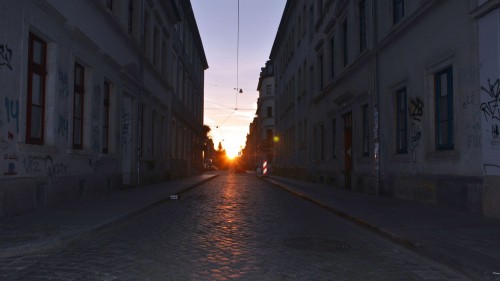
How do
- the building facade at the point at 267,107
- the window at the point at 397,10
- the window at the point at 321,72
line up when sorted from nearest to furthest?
1. the window at the point at 397,10
2. the window at the point at 321,72
3. the building facade at the point at 267,107

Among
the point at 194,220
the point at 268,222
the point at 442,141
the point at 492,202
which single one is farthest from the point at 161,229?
the point at 442,141

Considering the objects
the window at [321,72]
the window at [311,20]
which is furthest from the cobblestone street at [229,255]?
the window at [311,20]

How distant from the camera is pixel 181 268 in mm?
5230

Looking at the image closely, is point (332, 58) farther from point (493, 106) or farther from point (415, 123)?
point (493, 106)

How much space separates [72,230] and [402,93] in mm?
10151

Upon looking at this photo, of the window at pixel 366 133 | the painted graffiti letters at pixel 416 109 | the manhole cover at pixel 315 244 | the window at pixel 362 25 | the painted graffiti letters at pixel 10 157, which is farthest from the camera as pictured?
the window at pixel 362 25

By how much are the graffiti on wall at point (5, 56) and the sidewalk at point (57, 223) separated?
2.82m

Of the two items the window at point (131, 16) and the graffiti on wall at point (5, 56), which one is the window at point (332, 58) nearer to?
the window at point (131, 16)

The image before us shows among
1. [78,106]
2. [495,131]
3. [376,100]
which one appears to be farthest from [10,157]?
[376,100]

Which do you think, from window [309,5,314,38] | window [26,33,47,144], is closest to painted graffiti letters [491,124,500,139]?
window [26,33,47,144]

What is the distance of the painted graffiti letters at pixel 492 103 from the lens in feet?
27.6

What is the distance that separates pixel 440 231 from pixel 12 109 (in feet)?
26.0

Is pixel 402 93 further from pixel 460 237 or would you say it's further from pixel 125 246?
pixel 125 246

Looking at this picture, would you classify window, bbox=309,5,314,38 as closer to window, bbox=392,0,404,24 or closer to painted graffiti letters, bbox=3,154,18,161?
window, bbox=392,0,404,24
